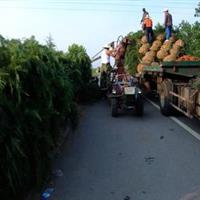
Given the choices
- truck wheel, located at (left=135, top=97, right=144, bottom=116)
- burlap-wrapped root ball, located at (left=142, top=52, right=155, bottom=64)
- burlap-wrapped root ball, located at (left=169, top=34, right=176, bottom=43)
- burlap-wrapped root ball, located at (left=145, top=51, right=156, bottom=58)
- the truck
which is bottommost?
truck wheel, located at (left=135, top=97, right=144, bottom=116)

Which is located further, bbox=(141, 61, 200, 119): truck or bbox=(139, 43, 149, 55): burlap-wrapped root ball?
bbox=(139, 43, 149, 55): burlap-wrapped root ball

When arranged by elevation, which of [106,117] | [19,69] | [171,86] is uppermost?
[19,69]

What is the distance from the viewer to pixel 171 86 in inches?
573

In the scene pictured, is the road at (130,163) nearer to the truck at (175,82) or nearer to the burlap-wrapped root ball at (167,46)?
the truck at (175,82)

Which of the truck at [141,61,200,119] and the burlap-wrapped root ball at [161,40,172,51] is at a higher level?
the burlap-wrapped root ball at [161,40,172,51]

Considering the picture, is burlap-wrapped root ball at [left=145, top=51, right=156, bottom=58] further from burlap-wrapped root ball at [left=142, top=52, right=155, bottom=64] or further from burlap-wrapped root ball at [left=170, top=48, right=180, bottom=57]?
burlap-wrapped root ball at [left=170, top=48, right=180, bottom=57]

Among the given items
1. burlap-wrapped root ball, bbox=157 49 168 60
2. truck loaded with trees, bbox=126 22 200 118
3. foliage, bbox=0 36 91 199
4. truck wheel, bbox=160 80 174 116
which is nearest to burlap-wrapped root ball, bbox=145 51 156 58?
truck loaded with trees, bbox=126 22 200 118

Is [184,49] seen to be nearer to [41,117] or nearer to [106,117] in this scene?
[106,117]

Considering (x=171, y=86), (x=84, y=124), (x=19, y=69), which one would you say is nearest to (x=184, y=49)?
(x=171, y=86)

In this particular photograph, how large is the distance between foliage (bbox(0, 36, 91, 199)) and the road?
78 cm

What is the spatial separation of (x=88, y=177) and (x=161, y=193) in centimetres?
140

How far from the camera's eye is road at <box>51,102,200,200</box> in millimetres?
6980

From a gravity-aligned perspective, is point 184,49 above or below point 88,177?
above

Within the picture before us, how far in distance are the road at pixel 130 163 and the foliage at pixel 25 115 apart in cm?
78
